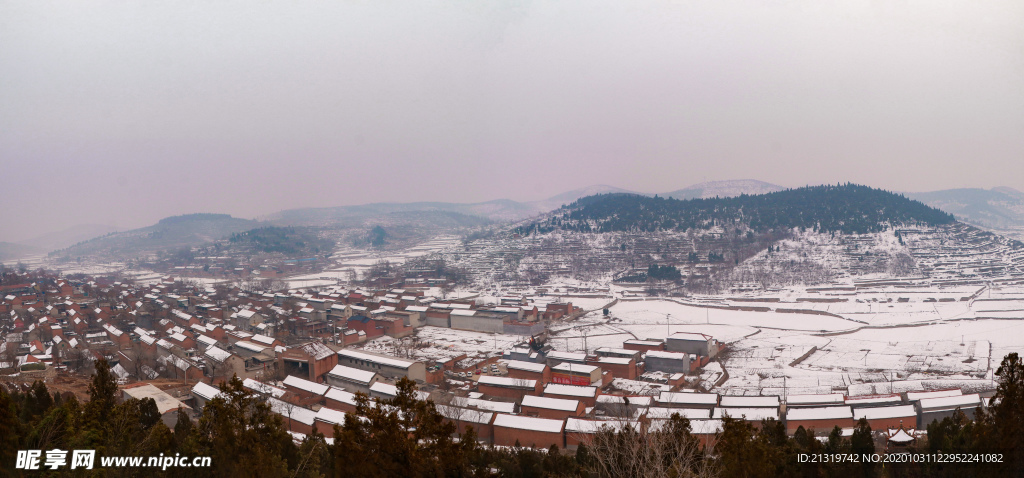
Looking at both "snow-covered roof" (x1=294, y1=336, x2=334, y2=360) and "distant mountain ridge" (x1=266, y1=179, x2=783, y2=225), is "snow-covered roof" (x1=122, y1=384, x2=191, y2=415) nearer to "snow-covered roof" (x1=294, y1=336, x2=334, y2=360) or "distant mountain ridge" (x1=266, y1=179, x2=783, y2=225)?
"snow-covered roof" (x1=294, y1=336, x2=334, y2=360)

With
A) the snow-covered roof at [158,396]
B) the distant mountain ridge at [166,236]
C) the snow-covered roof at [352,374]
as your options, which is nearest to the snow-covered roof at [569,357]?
the snow-covered roof at [352,374]

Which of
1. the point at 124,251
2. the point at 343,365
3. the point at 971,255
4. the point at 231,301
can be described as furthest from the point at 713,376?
the point at 124,251

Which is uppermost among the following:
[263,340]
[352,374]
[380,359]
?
[263,340]

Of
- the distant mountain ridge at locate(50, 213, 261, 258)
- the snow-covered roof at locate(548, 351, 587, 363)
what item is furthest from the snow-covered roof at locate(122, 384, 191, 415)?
the distant mountain ridge at locate(50, 213, 261, 258)

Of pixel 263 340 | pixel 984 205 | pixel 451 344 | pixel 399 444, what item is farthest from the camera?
pixel 984 205

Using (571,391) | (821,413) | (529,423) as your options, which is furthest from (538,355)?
(821,413)

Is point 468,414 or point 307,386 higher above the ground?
point 307,386

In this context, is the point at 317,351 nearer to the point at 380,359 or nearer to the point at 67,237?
the point at 380,359
